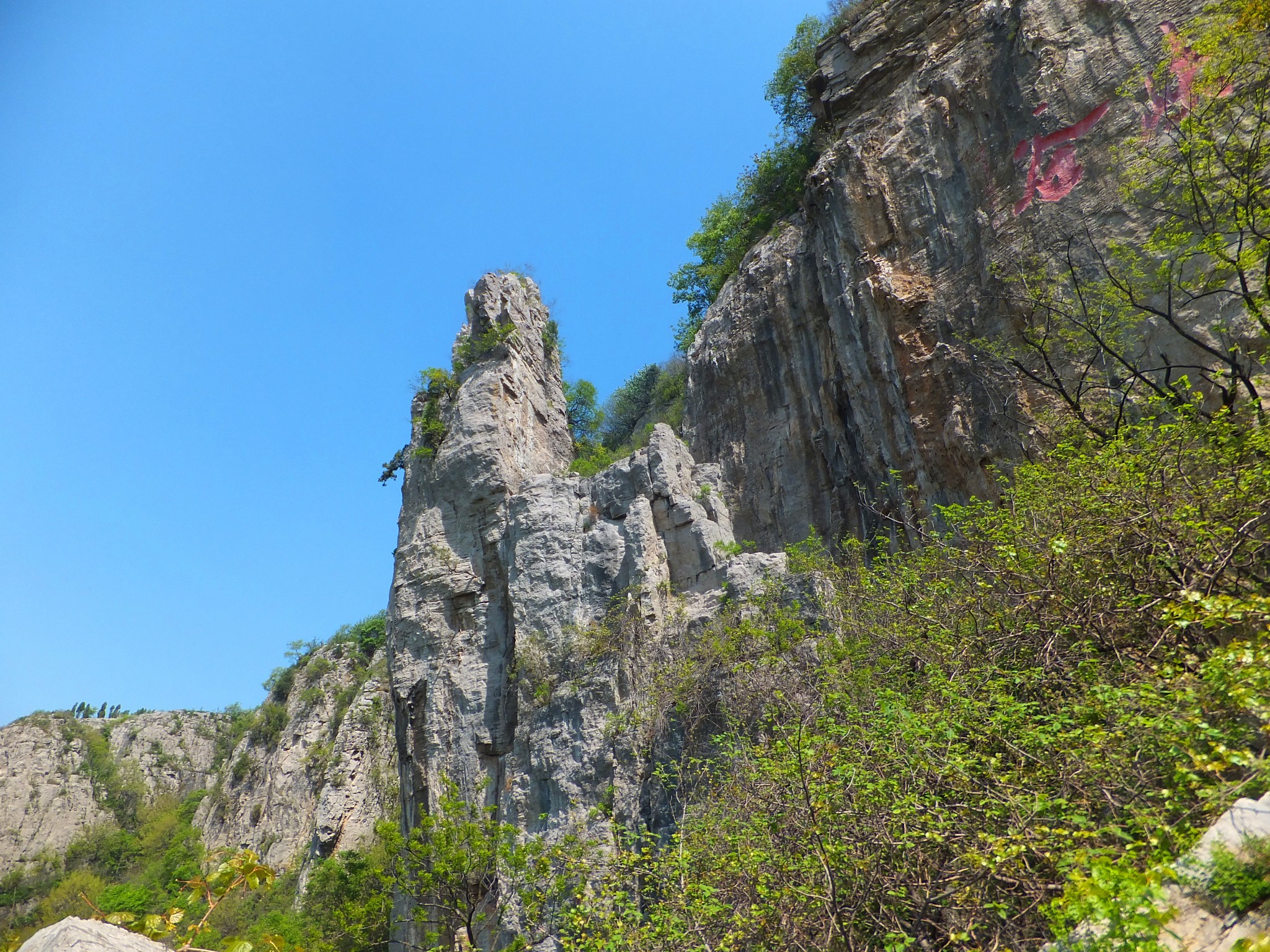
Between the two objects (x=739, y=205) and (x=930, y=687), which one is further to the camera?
(x=739, y=205)

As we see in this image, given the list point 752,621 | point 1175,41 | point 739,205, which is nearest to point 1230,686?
point 752,621

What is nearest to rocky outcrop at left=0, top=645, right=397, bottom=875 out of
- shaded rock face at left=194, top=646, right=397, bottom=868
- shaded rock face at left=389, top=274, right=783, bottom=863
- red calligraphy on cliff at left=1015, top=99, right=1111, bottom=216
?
shaded rock face at left=194, top=646, right=397, bottom=868

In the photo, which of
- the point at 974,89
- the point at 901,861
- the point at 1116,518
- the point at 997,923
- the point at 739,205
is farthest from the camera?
the point at 739,205

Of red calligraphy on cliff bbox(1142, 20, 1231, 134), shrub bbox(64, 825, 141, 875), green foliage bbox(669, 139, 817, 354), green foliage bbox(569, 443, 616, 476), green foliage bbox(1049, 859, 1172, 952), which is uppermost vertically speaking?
green foliage bbox(669, 139, 817, 354)

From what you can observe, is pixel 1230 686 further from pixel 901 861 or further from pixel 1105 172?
pixel 1105 172

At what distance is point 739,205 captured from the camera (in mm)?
21875

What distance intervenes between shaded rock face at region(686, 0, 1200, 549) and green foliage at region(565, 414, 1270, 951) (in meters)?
3.40

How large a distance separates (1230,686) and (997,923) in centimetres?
207

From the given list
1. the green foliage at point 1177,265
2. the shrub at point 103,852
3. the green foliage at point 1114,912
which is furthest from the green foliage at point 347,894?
the shrub at point 103,852

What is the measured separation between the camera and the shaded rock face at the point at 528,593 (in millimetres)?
12680

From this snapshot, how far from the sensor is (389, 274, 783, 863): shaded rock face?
12.7m

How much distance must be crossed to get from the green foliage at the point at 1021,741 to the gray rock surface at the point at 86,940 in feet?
13.1

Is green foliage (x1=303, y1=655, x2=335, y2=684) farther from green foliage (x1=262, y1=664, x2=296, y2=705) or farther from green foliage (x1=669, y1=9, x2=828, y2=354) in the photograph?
green foliage (x1=669, y1=9, x2=828, y2=354)

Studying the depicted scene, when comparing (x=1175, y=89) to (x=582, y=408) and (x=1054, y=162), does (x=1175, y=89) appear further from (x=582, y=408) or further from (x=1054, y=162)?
(x=582, y=408)
